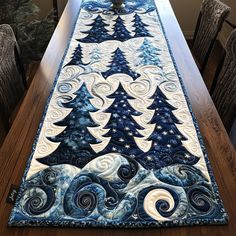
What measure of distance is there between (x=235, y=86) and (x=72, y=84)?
2.33 feet

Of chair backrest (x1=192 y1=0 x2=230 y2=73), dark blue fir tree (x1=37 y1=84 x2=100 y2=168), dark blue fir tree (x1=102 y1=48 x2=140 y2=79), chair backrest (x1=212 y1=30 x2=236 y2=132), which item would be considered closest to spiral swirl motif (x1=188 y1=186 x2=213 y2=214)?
dark blue fir tree (x1=37 y1=84 x2=100 y2=168)

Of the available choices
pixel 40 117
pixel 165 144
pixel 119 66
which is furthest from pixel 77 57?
pixel 165 144

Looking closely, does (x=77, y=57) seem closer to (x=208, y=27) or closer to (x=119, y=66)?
(x=119, y=66)

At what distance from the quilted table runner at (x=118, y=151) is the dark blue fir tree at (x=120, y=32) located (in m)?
0.10

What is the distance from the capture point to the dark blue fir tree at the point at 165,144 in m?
0.93

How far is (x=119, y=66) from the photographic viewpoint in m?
1.39

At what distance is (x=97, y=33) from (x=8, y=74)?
1.80 feet

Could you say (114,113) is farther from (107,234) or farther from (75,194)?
(107,234)

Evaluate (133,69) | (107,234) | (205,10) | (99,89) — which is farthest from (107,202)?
(205,10)

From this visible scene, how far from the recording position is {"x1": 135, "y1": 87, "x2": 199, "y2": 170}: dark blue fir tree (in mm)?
930

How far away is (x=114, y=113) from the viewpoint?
1126 millimetres

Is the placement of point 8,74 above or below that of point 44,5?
above

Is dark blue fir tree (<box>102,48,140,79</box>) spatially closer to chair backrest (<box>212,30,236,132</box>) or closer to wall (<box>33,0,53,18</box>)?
chair backrest (<box>212,30,236,132</box>)

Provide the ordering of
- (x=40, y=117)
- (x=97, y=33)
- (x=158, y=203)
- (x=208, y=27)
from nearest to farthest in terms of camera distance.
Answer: (x=158, y=203), (x=40, y=117), (x=97, y=33), (x=208, y=27)
